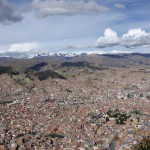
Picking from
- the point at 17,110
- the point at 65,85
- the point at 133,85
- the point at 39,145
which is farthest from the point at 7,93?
the point at 39,145

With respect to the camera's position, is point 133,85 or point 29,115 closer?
point 29,115

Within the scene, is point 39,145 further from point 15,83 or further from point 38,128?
point 15,83

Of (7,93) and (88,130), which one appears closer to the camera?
(88,130)

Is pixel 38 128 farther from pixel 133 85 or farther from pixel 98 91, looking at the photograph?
pixel 133 85

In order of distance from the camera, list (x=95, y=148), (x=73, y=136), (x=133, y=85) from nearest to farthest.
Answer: (x=95, y=148), (x=73, y=136), (x=133, y=85)

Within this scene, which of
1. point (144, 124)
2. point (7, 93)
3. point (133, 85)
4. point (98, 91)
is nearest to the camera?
point (144, 124)

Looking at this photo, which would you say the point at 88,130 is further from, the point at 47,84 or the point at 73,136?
the point at 47,84

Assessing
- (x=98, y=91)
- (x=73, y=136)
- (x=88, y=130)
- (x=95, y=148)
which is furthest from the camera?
(x=98, y=91)

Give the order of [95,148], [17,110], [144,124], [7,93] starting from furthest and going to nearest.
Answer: [7,93], [17,110], [144,124], [95,148]

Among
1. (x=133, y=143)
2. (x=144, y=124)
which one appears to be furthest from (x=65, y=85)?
(x=133, y=143)
